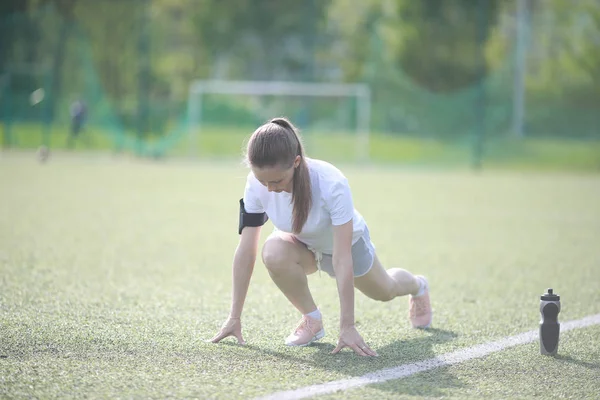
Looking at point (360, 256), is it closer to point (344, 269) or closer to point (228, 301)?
point (344, 269)

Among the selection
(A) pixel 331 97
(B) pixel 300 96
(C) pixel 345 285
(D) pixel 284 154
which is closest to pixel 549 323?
(C) pixel 345 285

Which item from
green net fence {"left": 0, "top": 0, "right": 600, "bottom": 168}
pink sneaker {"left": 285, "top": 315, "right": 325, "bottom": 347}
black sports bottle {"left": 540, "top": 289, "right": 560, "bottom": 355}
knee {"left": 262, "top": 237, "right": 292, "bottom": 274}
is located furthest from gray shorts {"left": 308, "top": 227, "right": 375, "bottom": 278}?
green net fence {"left": 0, "top": 0, "right": 600, "bottom": 168}

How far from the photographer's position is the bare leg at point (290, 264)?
15.1 feet

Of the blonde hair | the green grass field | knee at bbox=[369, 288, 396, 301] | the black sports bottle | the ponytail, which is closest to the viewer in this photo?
the green grass field

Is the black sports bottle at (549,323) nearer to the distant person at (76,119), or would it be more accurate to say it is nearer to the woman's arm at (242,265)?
the woman's arm at (242,265)

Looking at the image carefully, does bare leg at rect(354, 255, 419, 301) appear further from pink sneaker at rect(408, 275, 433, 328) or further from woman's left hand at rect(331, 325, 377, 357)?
woman's left hand at rect(331, 325, 377, 357)

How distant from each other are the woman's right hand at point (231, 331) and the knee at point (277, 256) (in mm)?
359

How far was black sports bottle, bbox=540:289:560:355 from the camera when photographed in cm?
444

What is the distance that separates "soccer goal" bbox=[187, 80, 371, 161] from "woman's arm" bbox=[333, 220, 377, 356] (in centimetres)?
2029

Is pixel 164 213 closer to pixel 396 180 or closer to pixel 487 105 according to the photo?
pixel 396 180

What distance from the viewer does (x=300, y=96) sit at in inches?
1005

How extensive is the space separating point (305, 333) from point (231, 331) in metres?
0.42

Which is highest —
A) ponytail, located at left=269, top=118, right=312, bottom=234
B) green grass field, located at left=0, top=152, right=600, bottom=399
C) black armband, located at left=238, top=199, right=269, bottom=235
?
ponytail, located at left=269, top=118, right=312, bottom=234

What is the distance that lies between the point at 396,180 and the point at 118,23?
15295 mm
